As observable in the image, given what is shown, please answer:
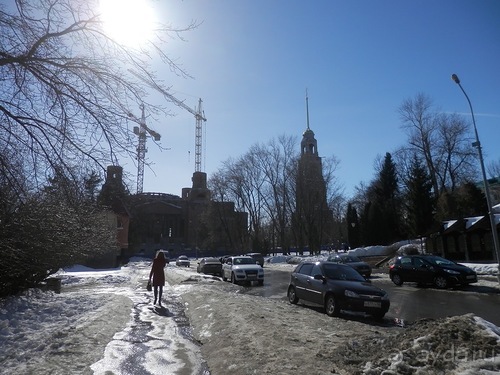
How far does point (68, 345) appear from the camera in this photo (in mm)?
7156

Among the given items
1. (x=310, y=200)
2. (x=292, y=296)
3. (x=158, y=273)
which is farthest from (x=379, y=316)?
(x=310, y=200)

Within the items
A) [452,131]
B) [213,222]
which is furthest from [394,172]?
[213,222]

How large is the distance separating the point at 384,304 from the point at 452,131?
48.8 metres

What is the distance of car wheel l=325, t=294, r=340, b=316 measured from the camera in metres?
11.2

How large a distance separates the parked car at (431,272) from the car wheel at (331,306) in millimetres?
9832

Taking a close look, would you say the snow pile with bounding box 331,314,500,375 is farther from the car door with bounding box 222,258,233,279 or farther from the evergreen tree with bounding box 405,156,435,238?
the evergreen tree with bounding box 405,156,435,238

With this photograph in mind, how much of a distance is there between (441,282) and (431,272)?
0.62 meters

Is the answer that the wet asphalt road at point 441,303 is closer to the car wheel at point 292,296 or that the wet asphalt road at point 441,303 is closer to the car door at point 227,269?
the car wheel at point 292,296

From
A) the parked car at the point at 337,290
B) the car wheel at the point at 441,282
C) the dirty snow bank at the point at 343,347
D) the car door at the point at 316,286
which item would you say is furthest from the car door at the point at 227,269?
the dirty snow bank at the point at 343,347

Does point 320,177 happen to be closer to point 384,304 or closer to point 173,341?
point 384,304

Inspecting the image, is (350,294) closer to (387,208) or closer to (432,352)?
(432,352)

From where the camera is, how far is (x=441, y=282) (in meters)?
18.8

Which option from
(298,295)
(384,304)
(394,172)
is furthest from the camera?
(394,172)

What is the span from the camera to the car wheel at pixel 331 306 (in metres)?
11.2
